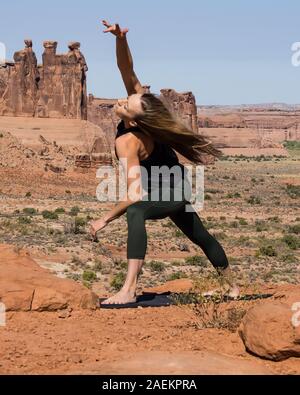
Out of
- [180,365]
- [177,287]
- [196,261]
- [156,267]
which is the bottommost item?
[196,261]

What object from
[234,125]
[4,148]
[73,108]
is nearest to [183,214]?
[4,148]

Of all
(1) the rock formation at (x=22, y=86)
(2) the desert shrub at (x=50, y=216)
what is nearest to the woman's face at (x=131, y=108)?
(2) the desert shrub at (x=50, y=216)

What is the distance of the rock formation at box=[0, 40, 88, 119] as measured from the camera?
270ft

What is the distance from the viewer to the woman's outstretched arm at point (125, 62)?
21.7 feet

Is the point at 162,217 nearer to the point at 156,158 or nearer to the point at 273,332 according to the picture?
the point at 156,158

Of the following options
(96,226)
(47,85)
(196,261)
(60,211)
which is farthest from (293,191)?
(96,226)

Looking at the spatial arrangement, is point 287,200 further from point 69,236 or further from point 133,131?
point 133,131

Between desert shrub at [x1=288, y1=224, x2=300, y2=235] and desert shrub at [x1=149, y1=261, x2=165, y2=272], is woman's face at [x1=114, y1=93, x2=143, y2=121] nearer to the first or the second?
desert shrub at [x1=149, y1=261, x2=165, y2=272]

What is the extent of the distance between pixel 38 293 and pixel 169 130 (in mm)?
1726

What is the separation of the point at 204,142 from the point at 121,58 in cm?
101

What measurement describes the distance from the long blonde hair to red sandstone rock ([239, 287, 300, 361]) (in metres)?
2.05

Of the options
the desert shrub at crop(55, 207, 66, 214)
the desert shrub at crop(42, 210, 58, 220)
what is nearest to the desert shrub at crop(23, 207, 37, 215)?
the desert shrub at crop(55, 207, 66, 214)

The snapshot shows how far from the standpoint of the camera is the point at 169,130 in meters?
6.69

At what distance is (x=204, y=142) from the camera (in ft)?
22.6
